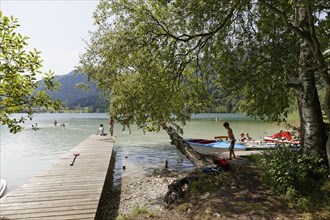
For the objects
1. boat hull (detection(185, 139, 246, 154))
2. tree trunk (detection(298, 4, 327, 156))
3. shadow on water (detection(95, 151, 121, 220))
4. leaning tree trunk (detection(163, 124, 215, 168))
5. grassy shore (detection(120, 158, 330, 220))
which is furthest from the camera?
boat hull (detection(185, 139, 246, 154))

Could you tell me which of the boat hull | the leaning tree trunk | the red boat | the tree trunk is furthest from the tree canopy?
the boat hull

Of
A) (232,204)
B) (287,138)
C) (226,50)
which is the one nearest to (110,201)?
(232,204)

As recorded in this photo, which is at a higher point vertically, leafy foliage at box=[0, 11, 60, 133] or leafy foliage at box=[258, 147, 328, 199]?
leafy foliage at box=[0, 11, 60, 133]

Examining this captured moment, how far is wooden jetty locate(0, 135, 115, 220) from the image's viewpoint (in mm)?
7410

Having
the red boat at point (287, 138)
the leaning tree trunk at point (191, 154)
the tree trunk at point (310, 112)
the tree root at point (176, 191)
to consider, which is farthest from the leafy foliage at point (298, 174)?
the leaning tree trunk at point (191, 154)

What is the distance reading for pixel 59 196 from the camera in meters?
8.74

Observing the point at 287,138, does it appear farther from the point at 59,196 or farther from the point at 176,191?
the point at 59,196

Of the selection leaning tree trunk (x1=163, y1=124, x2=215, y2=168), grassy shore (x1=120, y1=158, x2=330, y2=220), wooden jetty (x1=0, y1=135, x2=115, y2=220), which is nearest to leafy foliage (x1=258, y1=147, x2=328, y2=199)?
grassy shore (x1=120, y1=158, x2=330, y2=220)

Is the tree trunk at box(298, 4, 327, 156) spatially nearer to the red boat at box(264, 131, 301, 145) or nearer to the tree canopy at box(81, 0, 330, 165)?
the tree canopy at box(81, 0, 330, 165)

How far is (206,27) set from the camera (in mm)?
10469

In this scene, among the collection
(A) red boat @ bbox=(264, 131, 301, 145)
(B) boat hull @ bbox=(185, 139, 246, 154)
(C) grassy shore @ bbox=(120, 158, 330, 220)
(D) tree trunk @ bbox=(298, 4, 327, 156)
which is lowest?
(B) boat hull @ bbox=(185, 139, 246, 154)

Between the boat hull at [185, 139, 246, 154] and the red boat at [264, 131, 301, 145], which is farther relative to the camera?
the boat hull at [185, 139, 246, 154]

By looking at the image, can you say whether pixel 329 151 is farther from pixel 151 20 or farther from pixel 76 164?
pixel 76 164

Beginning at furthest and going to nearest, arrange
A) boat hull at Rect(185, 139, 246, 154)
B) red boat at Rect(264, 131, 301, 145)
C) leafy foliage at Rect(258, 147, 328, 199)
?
boat hull at Rect(185, 139, 246, 154) < red boat at Rect(264, 131, 301, 145) < leafy foliage at Rect(258, 147, 328, 199)
